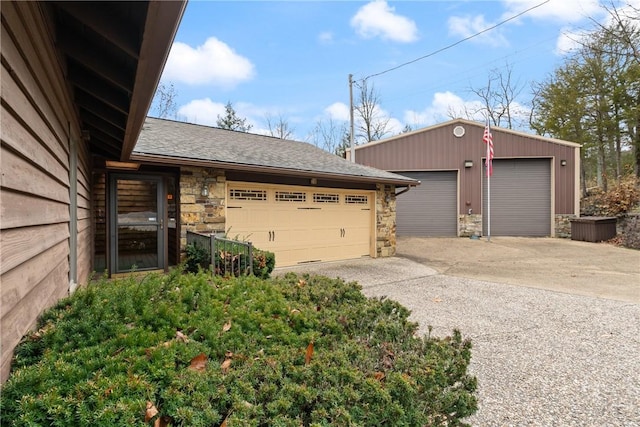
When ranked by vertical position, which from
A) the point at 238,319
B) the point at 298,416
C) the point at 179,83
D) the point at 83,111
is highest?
the point at 179,83

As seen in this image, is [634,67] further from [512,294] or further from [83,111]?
[83,111]

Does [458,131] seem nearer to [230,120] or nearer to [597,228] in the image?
[597,228]

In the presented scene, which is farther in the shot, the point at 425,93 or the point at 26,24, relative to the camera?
the point at 425,93

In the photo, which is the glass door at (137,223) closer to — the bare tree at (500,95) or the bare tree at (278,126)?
the bare tree at (278,126)

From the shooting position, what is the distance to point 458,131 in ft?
46.0

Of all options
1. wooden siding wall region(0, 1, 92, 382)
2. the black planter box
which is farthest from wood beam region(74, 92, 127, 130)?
the black planter box

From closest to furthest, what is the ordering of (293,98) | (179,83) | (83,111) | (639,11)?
(83,111) < (639,11) < (179,83) < (293,98)

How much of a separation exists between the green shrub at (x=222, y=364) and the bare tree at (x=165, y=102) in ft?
63.5

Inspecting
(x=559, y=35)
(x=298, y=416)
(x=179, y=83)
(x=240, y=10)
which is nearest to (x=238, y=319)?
(x=298, y=416)

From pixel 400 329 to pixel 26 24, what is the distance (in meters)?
2.62

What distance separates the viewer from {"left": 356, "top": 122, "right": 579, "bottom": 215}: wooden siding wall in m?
13.5

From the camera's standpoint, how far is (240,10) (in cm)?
575

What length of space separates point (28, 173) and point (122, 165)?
4.77 m

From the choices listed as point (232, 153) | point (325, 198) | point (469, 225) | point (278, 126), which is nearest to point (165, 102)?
point (278, 126)
